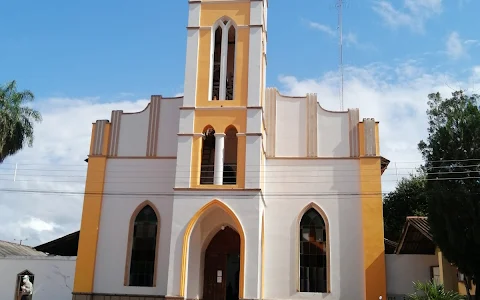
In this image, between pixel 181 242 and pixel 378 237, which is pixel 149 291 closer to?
pixel 181 242

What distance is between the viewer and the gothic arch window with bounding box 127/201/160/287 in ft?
62.2

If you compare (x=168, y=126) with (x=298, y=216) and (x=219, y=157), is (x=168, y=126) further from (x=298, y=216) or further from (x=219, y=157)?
(x=298, y=216)

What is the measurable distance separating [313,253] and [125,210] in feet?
23.8

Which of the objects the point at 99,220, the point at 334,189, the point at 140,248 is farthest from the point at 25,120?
the point at 334,189

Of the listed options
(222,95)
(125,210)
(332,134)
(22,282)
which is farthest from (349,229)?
(22,282)

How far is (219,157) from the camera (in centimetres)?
1814

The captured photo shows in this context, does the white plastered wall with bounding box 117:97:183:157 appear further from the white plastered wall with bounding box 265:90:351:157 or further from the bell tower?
the white plastered wall with bounding box 265:90:351:157

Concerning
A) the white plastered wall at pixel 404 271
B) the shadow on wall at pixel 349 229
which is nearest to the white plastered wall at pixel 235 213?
the shadow on wall at pixel 349 229

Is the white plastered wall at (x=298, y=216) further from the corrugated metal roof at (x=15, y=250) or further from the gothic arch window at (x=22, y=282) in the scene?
the corrugated metal roof at (x=15, y=250)

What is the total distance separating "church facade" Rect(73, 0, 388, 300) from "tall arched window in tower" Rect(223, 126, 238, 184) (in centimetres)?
6

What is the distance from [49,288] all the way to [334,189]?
11.3 meters

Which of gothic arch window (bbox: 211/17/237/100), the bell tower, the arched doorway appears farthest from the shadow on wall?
gothic arch window (bbox: 211/17/237/100)

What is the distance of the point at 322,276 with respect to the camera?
61.3 ft

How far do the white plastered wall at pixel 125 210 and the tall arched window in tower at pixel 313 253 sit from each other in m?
4.99
